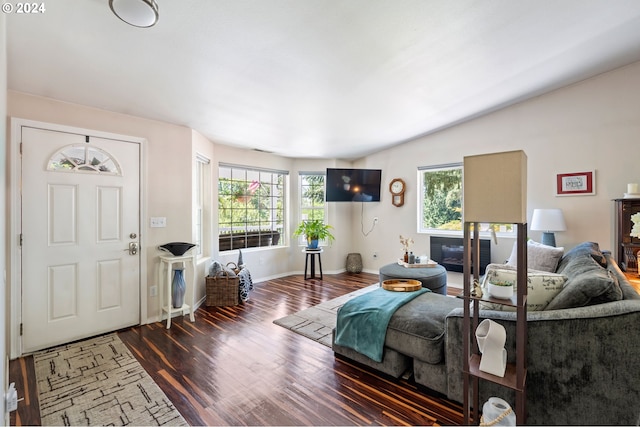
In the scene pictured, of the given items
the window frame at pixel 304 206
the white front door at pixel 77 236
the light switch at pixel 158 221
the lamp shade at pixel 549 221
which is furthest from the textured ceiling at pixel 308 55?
the window frame at pixel 304 206

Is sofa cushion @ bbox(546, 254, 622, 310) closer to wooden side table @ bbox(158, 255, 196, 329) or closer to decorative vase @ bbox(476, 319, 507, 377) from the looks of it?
decorative vase @ bbox(476, 319, 507, 377)

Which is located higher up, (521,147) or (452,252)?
(521,147)

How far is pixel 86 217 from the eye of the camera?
9.32 ft

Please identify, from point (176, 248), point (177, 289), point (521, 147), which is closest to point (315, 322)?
point (177, 289)

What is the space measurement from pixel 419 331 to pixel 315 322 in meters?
1.50

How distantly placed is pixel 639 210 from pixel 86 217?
543 cm

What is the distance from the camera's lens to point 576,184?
370cm

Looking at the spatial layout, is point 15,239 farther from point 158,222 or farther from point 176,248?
point 176,248

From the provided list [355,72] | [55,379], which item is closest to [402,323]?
[355,72]

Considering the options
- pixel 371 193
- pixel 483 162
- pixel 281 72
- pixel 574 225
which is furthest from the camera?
pixel 371 193

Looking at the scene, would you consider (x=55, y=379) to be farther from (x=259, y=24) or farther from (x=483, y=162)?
(x=483, y=162)

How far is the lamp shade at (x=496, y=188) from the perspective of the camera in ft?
4.61

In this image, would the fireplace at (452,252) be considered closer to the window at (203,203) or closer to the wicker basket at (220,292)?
the wicker basket at (220,292)

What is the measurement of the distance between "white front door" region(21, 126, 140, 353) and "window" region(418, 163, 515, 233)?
425 cm
